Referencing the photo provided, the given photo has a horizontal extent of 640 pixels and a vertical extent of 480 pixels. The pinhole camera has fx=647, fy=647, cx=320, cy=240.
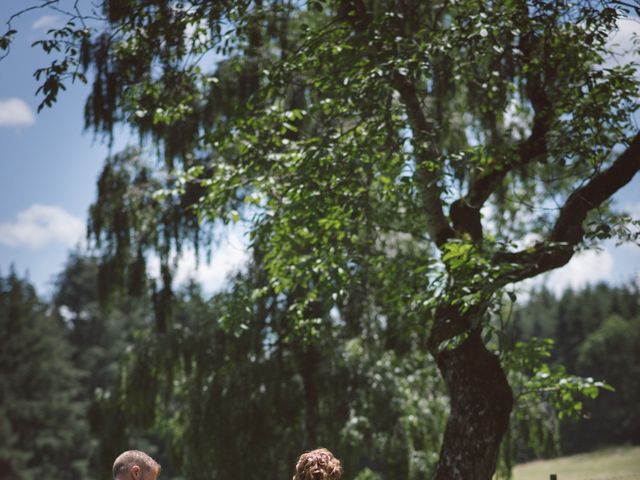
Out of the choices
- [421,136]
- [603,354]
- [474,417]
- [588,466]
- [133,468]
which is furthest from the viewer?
[603,354]

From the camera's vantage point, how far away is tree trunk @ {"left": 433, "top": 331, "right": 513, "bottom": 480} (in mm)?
6000

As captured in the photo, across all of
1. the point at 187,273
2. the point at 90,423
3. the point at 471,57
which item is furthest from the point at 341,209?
the point at 90,423

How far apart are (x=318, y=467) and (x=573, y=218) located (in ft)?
13.8

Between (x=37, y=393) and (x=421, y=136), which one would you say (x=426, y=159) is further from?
(x=37, y=393)

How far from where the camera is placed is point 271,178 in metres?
7.27

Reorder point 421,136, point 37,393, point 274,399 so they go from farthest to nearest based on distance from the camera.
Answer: point 37,393, point 274,399, point 421,136

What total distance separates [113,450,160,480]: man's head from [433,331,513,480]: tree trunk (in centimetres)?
318

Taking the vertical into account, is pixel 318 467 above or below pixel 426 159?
below

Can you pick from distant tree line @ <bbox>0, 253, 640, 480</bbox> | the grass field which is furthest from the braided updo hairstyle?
the grass field

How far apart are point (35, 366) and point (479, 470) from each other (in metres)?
35.4

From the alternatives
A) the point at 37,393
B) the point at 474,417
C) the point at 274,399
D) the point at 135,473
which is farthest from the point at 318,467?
the point at 37,393

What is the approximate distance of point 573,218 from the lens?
6.73m

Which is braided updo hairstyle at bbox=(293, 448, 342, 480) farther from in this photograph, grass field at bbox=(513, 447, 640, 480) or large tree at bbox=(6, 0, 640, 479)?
grass field at bbox=(513, 447, 640, 480)

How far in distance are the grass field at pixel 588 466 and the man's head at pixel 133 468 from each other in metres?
36.4
